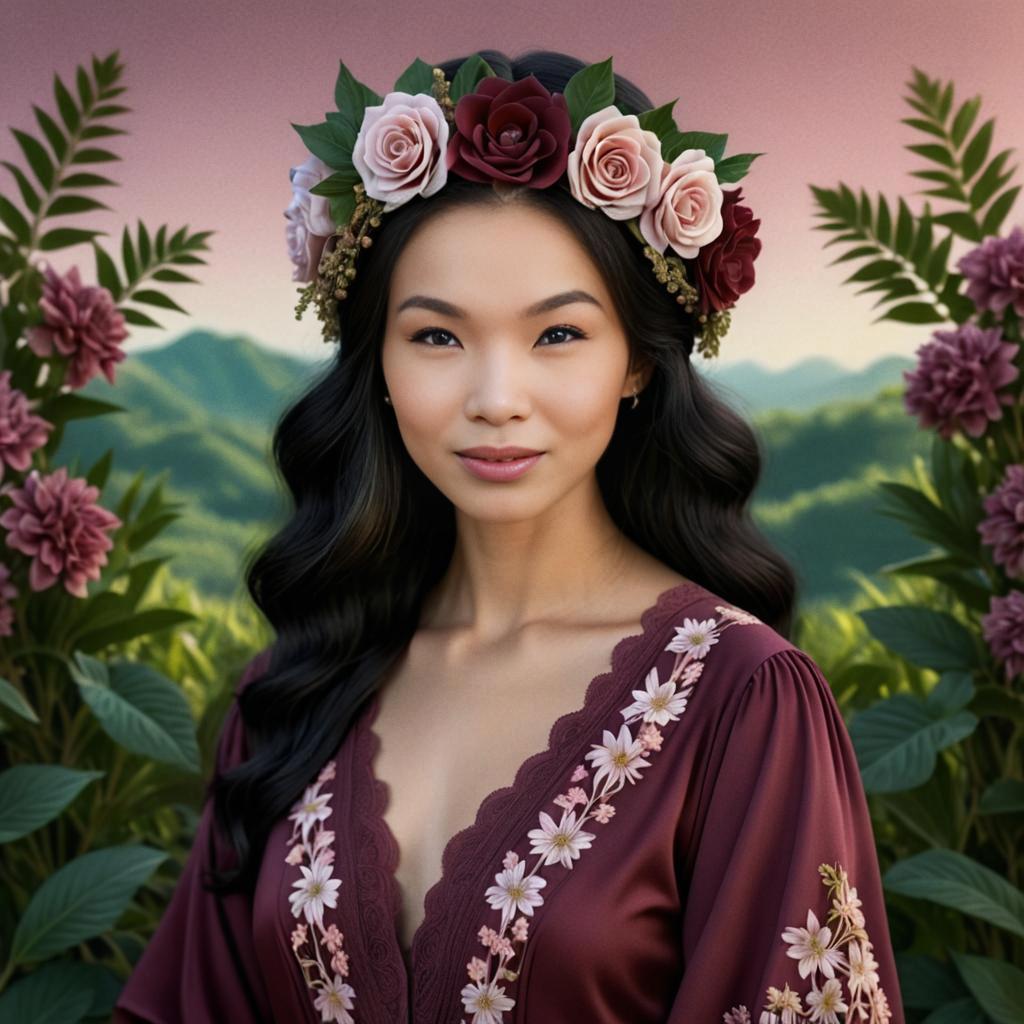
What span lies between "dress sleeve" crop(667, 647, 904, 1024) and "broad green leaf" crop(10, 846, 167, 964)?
1.06m

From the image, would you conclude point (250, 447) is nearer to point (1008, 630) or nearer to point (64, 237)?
point (64, 237)

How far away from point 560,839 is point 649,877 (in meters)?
0.10

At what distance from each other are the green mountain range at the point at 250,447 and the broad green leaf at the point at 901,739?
1305 mm

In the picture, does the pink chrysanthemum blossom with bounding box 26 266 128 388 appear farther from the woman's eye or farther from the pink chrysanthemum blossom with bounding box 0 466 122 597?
the woman's eye

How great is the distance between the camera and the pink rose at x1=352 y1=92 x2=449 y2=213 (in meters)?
1.56

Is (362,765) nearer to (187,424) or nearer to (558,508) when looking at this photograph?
(558,508)

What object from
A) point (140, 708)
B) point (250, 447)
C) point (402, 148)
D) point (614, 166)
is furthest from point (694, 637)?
point (250, 447)

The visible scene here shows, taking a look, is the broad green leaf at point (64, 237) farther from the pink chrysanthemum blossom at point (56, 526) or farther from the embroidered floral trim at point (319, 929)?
the embroidered floral trim at point (319, 929)

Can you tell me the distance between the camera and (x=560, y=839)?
1.51 m

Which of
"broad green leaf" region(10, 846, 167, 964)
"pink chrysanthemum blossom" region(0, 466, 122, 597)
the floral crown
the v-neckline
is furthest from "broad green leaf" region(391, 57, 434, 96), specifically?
"broad green leaf" region(10, 846, 167, 964)

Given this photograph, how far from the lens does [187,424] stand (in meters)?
4.11

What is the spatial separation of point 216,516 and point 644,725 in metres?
2.64

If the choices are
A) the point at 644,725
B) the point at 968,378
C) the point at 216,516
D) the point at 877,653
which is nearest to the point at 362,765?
the point at 644,725

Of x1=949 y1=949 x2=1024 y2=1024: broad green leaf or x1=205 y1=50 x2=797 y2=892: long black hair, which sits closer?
x1=205 y1=50 x2=797 y2=892: long black hair
